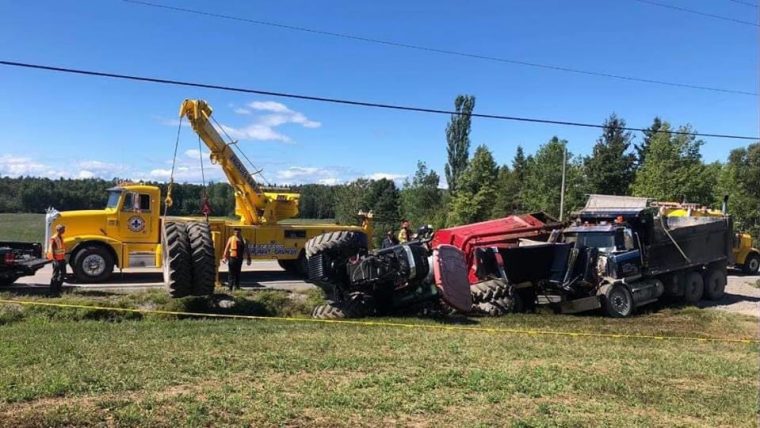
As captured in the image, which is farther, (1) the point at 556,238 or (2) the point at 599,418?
(1) the point at 556,238

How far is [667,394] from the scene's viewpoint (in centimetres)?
650

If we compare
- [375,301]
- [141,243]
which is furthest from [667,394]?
[141,243]

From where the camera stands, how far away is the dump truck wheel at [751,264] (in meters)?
27.3

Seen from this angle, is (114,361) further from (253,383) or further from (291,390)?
(291,390)

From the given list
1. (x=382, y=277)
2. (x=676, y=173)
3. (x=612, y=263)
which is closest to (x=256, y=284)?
(x=382, y=277)

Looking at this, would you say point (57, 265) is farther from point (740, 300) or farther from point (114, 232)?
point (740, 300)

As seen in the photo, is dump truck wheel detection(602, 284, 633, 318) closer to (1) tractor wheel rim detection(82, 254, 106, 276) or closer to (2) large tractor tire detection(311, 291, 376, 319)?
(2) large tractor tire detection(311, 291, 376, 319)

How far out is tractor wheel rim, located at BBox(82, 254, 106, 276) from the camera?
1667cm

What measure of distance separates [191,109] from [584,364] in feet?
47.7

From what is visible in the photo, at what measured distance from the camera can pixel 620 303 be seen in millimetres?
14711

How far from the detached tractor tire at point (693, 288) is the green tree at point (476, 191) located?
155 ft

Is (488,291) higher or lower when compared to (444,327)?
higher

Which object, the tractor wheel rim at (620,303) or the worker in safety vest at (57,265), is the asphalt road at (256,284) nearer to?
the worker in safety vest at (57,265)

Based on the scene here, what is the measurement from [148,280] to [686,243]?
15350mm
